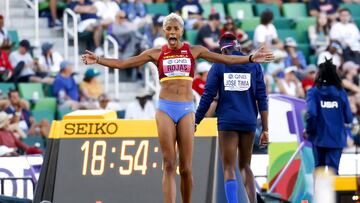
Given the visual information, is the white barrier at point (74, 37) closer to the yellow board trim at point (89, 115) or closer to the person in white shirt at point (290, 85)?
the person in white shirt at point (290, 85)

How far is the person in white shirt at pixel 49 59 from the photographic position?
23047 mm

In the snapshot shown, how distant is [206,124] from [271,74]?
36.1ft

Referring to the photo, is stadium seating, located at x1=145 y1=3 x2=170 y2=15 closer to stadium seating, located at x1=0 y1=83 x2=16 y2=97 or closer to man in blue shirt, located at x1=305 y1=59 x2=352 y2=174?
stadium seating, located at x1=0 y1=83 x2=16 y2=97

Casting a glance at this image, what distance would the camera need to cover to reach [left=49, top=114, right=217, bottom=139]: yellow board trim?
14.1m

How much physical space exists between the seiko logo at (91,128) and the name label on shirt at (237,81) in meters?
1.20

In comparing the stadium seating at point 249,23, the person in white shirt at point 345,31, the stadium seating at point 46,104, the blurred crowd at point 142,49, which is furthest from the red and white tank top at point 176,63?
the person in white shirt at point 345,31

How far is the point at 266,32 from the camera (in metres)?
26.1

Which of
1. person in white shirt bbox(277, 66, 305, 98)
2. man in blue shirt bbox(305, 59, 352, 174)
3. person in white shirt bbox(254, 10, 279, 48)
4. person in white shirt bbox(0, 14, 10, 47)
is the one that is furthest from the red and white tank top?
person in white shirt bbox(254, 10, 279, 48)

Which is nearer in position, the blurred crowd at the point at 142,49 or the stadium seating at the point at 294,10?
the blurred crowd at the point at 142,49

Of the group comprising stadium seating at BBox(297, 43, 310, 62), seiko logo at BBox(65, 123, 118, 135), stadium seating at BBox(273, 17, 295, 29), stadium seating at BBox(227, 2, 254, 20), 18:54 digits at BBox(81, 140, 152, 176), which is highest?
seiko logo at BBox(65, 123, 118, 135)

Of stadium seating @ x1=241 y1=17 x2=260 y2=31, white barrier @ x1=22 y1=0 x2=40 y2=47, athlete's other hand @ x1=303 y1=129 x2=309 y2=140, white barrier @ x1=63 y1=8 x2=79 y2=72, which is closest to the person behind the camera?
athlete's other hand @ x1=303 y1=129 x2=309 y2=140

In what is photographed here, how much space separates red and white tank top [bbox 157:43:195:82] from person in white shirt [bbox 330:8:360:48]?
14.3 m

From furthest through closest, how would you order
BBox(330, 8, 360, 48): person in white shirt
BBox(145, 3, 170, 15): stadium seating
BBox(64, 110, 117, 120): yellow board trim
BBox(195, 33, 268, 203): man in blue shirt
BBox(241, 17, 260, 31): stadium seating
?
BBox(330, 8, 360, 48): person in white shirt → BBox(241, 17, 260, 31): stadium seating → BBox(145, 3, 170, 15): stadium seating → BBox(64, 110, 117, 120): yellow board trim → BBox(195, 33, 268, 203): man in blue shirt

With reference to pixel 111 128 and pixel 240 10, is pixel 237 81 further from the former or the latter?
pixel 240 10
